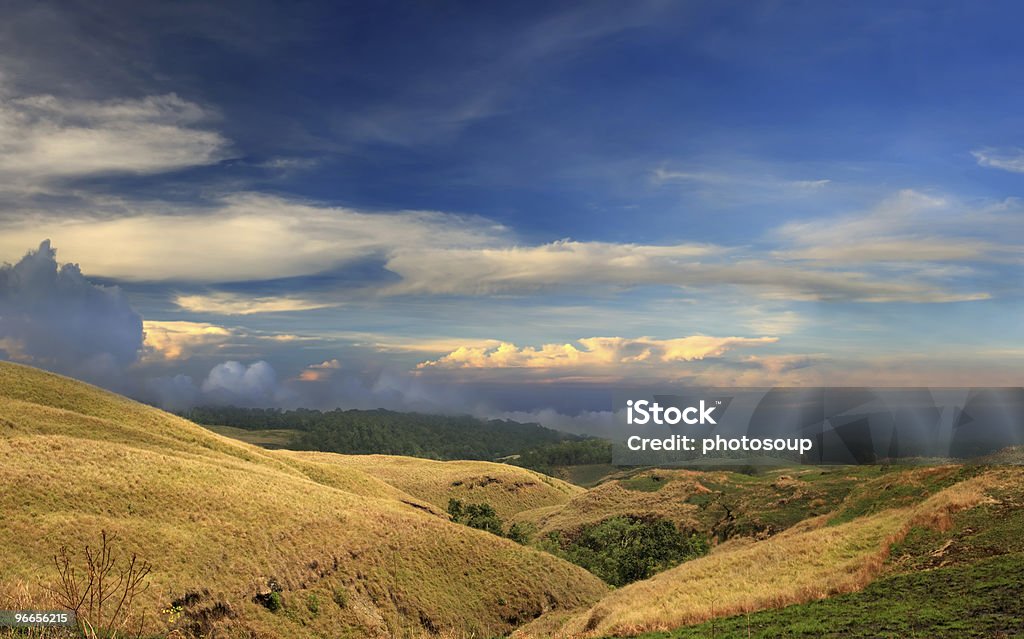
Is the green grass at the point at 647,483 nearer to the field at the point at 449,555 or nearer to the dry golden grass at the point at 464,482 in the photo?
the field at the point at 449,555

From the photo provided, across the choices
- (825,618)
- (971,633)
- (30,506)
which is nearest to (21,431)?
(30,506)

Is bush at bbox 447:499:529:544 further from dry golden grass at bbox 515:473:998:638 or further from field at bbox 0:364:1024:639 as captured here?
dry golden grass at bbox 515:473:998:638

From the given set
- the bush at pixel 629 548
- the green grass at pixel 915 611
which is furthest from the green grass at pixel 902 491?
the green grass at pixel 915 611

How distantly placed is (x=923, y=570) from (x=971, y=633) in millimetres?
10611

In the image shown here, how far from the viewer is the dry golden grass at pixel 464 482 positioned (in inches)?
5290

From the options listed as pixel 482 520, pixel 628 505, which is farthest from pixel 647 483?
pixel 482 520

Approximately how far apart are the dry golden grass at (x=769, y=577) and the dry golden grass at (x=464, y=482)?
83.9m

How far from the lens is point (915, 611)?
24.8 meters

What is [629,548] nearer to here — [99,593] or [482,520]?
[482,520]

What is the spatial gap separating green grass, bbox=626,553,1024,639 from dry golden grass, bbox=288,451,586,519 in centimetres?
10396

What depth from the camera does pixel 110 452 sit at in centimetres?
6184

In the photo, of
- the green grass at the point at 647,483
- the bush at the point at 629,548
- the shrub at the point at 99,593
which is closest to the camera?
the shrub at the point at 99,593

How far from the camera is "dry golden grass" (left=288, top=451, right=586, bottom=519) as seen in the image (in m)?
134

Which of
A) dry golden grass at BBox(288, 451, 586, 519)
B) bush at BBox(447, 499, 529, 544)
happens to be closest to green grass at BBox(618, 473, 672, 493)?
bush at BBox(447, 499, 529, 544)
